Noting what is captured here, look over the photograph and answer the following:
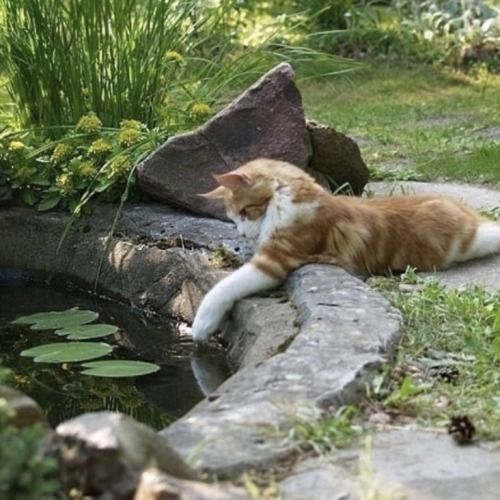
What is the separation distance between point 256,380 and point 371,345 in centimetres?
47

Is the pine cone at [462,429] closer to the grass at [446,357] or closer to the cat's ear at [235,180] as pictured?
the grass at [446,357]

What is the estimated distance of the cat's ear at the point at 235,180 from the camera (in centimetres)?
502

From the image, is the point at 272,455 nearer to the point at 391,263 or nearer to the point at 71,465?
the point at 71,465

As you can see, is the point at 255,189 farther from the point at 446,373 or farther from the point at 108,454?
the point at 108,454

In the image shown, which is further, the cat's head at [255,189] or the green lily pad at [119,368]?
the cat's head at [255,189]

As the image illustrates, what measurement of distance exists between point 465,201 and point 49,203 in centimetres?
217

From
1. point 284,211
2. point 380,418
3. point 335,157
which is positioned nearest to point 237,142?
point 335,157

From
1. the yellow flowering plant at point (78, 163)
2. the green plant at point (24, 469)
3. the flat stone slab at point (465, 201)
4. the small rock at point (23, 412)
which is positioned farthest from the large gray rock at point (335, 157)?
the green plant at point (24, 469)

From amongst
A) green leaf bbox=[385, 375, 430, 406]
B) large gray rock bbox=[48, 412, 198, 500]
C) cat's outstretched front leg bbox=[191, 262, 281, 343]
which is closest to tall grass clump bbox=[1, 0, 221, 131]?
cat's outstretched front leg bbox=[191, 262, 281, 343]

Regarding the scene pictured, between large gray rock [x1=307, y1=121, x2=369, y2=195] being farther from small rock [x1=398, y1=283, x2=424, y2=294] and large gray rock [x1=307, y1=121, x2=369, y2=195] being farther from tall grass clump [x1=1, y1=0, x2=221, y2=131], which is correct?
small rock [x1=398, y1=283, x2=424, y2=294]

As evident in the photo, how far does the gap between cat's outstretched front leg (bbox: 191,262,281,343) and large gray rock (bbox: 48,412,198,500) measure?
2023 mm

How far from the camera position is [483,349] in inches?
164

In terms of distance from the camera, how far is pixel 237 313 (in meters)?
4.90

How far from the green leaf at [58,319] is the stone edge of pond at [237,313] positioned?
13.4 inches
